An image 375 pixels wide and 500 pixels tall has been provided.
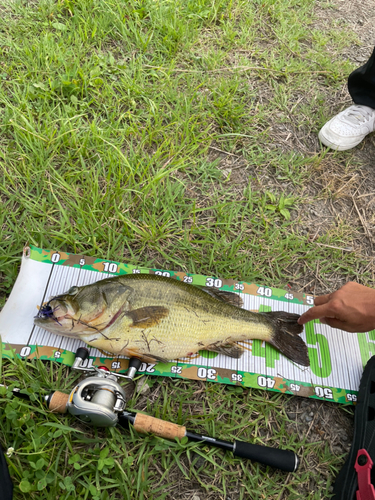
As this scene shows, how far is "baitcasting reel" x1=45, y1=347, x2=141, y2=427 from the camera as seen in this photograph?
2.34m

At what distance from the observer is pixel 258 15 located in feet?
16.6

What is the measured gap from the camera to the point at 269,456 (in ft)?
8.36

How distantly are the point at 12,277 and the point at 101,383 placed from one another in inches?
54.2

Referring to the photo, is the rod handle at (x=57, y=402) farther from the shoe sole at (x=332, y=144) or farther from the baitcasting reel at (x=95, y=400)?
the shoe sole at (x=332, y=144)

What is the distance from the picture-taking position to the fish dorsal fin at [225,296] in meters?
3.10

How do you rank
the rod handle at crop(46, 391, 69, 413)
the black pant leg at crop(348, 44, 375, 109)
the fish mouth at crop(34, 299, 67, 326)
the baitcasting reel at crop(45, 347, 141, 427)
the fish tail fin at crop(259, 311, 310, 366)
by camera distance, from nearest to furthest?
the baitcasting reel at crop(45, 347, 141, 427) → the rod handle at crop(46, 391, 69, 413) → the fish mouth at crop(34, 299, 67, 326) → the fish tail fin at crop(259, 311, 310, 366) → the black pant leg at crop(348, 44, 375, 109)

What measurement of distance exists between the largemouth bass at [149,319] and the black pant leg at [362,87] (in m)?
3.36

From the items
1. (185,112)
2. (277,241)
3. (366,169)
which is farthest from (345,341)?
(185,112)

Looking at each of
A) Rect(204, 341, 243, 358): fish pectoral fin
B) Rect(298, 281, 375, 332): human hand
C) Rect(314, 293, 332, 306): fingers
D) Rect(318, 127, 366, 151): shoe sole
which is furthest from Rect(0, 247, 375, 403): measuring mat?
Rect(318, 127, 366, 151): shoe sole

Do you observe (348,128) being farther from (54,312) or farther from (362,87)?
(54,312)

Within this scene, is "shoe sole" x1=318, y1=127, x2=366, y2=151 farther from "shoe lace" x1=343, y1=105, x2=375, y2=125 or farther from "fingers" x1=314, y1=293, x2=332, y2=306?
"fingers" x1=314, y1=293, x2=332, y2=306

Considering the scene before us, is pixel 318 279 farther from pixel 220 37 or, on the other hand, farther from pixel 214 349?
pixel 220 37

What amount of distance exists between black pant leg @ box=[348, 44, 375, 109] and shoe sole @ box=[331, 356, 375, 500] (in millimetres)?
3304

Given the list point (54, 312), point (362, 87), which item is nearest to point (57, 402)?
point (54, 312)
